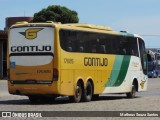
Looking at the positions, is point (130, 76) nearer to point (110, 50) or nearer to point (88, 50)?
point (110, 50)

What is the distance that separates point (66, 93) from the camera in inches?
902

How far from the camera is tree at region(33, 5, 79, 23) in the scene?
7906cm

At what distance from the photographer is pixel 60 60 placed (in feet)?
73.4

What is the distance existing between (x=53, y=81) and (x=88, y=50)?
3005mm

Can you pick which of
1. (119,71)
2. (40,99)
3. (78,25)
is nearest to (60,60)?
(78,25)

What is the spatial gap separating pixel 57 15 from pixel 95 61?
2142 inches

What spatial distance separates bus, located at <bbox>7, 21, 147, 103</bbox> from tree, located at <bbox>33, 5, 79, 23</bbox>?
52.4m

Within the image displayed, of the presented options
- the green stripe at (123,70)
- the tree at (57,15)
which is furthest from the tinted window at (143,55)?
the tree at (57,15)

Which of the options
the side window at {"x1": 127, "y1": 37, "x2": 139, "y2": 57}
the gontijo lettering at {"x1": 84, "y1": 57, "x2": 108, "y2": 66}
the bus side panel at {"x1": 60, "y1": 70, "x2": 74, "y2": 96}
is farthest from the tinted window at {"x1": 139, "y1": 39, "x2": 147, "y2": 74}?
the bus side panel at {"x1": 60, "y1": 70, "x2": 74, "y2": 96}

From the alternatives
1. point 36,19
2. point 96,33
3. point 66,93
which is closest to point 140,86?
point 96,33

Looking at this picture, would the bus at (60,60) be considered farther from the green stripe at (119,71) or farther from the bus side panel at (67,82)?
the green stripe at (119,71)

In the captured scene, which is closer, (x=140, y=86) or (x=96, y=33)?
(x=96, y=33)

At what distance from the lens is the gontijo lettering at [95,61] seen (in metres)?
24.6

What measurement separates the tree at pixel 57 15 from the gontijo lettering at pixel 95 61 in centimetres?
5306
